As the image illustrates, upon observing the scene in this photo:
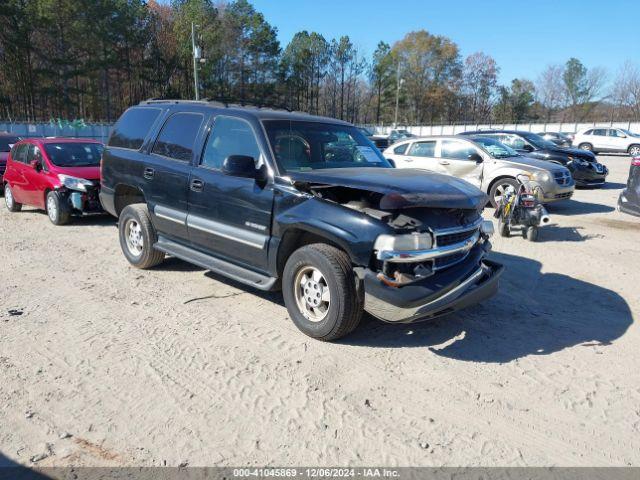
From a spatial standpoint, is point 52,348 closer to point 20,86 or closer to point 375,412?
point 375,412

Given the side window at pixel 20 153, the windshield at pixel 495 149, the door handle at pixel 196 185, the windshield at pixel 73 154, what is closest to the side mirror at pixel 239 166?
the door handle at pixel 196 185

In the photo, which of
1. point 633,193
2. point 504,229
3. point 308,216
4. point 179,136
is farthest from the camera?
point 504,229

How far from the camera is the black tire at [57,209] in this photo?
912 centimetres

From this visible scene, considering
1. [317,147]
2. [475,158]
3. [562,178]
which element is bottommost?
[562,178]

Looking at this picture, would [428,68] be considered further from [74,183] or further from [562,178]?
[74,183]

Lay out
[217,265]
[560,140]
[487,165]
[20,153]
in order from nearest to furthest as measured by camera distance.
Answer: [217,265] → [20,153] → [487,165] → [560,140]

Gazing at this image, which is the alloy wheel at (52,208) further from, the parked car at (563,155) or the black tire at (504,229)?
the parked car at (563,155)

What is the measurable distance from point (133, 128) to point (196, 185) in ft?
6.27

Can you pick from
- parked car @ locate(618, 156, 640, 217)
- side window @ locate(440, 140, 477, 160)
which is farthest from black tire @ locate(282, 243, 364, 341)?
side window @ locate(440, 140, 477, 160)

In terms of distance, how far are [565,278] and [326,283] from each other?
12.3 feet

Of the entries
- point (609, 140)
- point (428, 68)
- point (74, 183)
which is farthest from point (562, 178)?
point (428, 68)

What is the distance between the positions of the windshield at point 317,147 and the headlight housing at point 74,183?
18.4ft

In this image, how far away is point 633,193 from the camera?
7.53 meters

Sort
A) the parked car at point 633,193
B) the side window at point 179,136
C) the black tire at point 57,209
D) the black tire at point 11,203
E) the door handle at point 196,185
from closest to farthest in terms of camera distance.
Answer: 1. the door handle at point 196,185
2. the side window at point 179,136
3. the parked car at point 633,193
4. the black tire at point 57,209
5. the black tire at point 11,203
